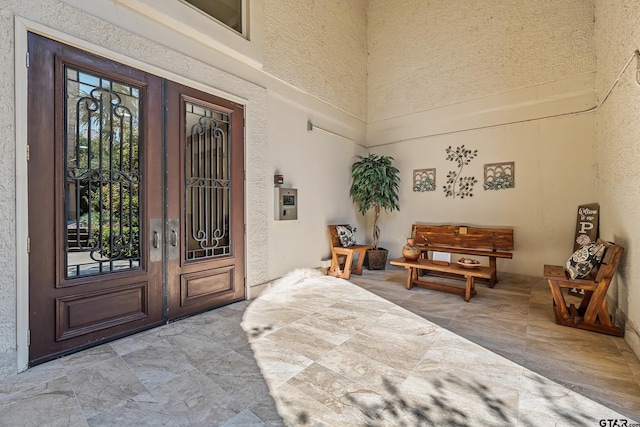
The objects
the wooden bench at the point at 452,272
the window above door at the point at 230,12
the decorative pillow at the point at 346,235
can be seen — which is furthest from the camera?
the decorative pillow at the point at 346,235

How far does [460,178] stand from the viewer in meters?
5.05

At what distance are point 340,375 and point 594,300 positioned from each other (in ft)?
8.46

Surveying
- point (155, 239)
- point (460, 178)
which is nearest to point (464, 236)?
point (460, 178)

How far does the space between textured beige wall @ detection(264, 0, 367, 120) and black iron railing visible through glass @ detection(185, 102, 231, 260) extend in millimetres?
1302

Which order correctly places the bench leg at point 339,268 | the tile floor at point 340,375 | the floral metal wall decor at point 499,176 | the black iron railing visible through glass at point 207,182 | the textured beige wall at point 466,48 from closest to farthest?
1. the tile floor at point 340,375
2. the black iron railing visible through glass at point 207,182
3. the textured beige wall at point 466,48
4. the floral metal wall decor at point 499,176
5. the bench leg at point 339,268

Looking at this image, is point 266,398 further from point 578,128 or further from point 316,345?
point 578,128

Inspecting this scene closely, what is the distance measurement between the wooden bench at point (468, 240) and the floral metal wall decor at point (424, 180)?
0.73 meters

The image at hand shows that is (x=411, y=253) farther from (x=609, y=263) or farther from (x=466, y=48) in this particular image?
(x=466, y=48)

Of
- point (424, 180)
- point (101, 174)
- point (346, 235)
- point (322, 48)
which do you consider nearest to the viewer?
point (101, 174)

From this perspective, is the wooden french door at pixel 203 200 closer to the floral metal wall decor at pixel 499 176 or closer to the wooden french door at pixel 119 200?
the wooden french door at pixel 119 200

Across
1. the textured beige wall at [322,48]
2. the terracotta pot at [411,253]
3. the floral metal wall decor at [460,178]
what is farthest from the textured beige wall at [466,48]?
the terracotta pot at [411,253]

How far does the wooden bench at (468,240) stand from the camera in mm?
4418

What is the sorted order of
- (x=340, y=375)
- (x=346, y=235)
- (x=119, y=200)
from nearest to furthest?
1. (x=340, y=375)
2. (x=119, y=200)
3. (x=346, y=235)

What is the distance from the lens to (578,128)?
4.11 metres
